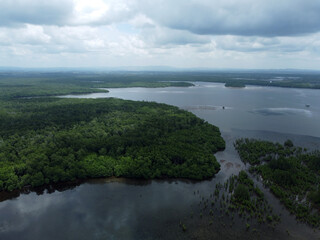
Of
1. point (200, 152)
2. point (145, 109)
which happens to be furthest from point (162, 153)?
point (145, 109)

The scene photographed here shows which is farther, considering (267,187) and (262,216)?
(267,187)

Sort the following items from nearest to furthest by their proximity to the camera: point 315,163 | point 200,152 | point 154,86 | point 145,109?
point 315,163
point 200,152
point 145,109
point 154,86

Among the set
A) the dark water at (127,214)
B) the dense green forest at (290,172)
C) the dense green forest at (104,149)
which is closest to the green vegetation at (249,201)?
the dark water at (127,214)

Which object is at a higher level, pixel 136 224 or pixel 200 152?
pixel 200 152

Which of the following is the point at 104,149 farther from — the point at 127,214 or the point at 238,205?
the point at 238,205

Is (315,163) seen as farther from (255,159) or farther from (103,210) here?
(103,210)

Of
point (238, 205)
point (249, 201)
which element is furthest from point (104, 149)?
point (249, 201)

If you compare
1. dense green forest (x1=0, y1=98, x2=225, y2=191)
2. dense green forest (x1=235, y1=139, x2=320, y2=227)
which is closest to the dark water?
dense green forest (x1=235, y1=139, x2=320, y2=227)
